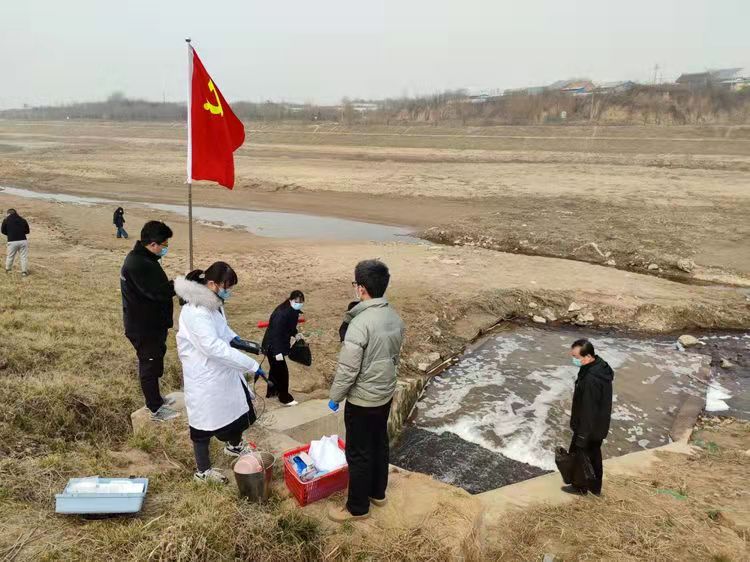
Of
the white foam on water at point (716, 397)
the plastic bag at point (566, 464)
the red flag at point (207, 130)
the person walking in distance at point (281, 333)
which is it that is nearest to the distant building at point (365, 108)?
the white foam on water at point (716, 397)

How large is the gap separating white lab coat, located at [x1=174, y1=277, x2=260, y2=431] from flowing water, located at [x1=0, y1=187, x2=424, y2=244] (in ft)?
48.9

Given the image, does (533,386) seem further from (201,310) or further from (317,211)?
(317,211)

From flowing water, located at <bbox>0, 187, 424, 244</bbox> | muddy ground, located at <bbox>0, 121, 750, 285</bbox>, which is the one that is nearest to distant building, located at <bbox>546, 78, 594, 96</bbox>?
muddy ground, located at <bbox>0, 121, 750, 285</bbox>

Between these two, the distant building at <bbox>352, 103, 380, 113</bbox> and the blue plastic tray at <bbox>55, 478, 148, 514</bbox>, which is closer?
the blue plastic tray at <bbox>55, 478, 148, 514</bbox>

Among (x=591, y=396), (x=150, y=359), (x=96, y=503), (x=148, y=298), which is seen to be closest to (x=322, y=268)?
(x=150, y=359)

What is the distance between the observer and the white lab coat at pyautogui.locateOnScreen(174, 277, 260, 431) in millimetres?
3590

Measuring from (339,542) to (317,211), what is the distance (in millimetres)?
21324

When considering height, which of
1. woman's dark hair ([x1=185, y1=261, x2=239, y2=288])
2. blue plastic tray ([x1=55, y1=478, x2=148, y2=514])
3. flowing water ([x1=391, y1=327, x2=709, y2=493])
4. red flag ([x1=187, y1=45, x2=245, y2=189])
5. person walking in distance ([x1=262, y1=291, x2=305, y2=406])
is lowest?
flowing water ([x1=391, y1=327, x2=709, y2=493])

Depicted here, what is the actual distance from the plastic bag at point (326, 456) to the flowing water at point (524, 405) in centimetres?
248

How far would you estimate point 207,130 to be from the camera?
6.64 metres

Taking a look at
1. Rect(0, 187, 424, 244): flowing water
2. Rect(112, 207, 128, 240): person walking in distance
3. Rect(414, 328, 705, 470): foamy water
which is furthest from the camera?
Rect(0, 187, 424, 244): flowing water

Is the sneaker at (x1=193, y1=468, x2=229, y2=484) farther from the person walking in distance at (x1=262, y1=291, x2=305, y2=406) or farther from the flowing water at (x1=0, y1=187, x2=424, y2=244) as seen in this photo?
the flowing water at (x1=0, y1=187, x2=424, y2=244)

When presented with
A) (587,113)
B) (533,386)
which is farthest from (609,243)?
(587,113)

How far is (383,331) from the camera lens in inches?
137
